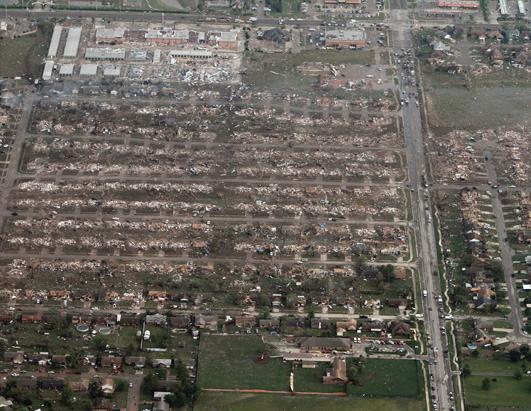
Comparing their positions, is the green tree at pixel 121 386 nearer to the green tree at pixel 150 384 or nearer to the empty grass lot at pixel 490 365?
the green tree at pixel 150 384

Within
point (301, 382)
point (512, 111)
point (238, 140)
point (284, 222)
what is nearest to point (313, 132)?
point (238, 140)

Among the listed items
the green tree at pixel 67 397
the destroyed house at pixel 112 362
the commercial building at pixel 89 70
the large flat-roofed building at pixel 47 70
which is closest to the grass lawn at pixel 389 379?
the destroyed house at pixel 112 362

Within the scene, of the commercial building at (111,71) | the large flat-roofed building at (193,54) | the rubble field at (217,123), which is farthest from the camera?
the large flat-roofed building at (193,54)

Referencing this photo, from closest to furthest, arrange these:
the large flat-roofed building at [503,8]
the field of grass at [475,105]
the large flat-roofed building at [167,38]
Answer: the field of grass at [475,105], the large flat-roofed building at [167,38], the large flat-roofed building at [503,8]

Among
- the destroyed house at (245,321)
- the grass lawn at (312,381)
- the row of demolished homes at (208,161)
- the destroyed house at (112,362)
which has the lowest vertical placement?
the grass lawn at (312,381)

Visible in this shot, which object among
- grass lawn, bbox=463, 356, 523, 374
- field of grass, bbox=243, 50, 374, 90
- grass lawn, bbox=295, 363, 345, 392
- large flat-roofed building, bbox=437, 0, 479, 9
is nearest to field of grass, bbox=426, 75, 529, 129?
field of grass, bbox=243, 50, 374, 90

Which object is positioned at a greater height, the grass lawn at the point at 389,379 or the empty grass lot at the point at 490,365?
the empty grass lot at the point at 490,365

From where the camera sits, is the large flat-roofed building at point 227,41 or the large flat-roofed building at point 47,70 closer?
the large flat-roofed building at point 47,70
